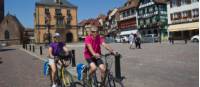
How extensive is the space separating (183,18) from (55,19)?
38.1m

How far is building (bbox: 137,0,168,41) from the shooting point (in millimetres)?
64250

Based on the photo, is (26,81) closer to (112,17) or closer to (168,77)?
(168,77)

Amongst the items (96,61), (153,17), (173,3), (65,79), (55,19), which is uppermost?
(173,3)

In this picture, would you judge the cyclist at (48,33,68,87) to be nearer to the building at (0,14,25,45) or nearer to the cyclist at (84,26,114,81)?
the cyclist at (84,26,114,81)

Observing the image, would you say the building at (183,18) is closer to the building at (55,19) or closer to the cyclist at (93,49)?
the building at (55,19)

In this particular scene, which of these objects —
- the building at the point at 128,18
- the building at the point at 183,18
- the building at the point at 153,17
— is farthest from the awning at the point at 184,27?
the building at the point at 128,18

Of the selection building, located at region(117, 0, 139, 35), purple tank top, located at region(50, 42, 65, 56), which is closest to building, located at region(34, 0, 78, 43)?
building, located at region(117, 0, 139, 35)

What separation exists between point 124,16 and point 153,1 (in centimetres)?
1414

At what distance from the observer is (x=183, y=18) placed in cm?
5697

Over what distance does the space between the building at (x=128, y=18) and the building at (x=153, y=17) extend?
230 cm

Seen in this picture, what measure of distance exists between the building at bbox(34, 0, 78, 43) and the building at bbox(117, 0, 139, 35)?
41.8 feet

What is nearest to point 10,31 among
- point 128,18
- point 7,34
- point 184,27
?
point 7,34

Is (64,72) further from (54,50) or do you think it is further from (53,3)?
(53,3)

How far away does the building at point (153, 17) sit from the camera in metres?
64.2
